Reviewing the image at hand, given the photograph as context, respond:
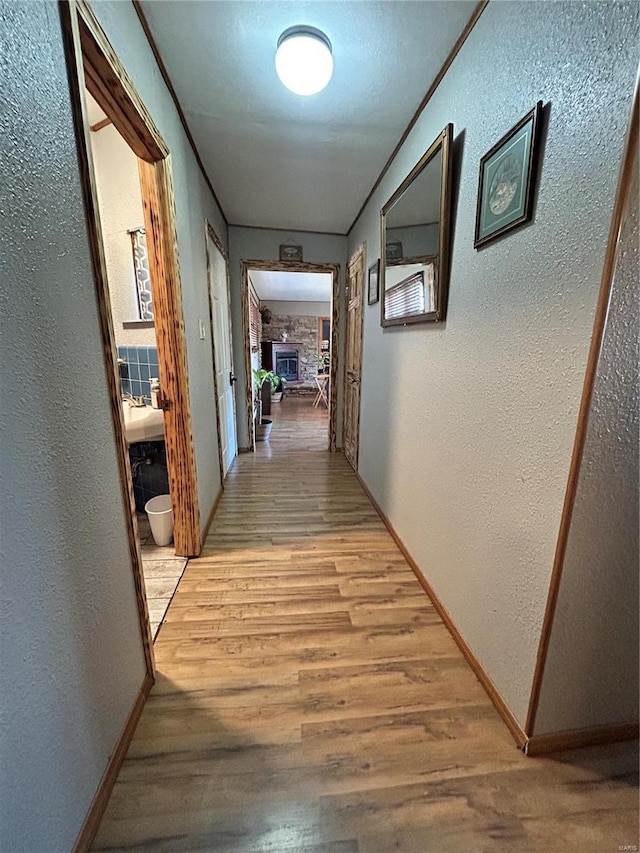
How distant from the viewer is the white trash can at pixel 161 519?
1993 mm

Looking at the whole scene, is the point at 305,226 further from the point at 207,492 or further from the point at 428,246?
the point at 207,492

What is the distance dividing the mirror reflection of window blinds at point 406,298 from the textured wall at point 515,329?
0.15 m

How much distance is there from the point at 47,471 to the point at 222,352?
8.19 feet

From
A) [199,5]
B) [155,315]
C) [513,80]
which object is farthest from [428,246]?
[155,315]

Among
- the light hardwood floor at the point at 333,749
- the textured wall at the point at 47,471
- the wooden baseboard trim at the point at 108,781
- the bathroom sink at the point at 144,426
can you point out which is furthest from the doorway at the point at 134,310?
the textured wall at the point at 47,471

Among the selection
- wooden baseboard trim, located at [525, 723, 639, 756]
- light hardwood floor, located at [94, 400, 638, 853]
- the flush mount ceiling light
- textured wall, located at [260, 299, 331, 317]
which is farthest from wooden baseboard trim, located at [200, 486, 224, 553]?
textured wall, located at [260, 299, 331, 317]

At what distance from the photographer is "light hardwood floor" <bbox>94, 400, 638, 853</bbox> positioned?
864mm

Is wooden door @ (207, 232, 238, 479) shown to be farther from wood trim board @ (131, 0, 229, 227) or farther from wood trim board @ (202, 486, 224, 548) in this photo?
wood trim board @ (131, 0, 229, 227)

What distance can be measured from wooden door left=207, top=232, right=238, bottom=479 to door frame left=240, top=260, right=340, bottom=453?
0.96ft

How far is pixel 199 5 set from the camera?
1182 millimetres

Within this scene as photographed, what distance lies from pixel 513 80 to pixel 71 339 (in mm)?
1541

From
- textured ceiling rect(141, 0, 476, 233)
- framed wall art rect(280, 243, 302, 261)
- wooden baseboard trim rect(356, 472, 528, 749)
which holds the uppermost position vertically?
textured ceiling rect(141, 0, 476, 233)

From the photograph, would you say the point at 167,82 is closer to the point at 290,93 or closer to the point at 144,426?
the point at 290,93

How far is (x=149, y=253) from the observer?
1587 millimetres
